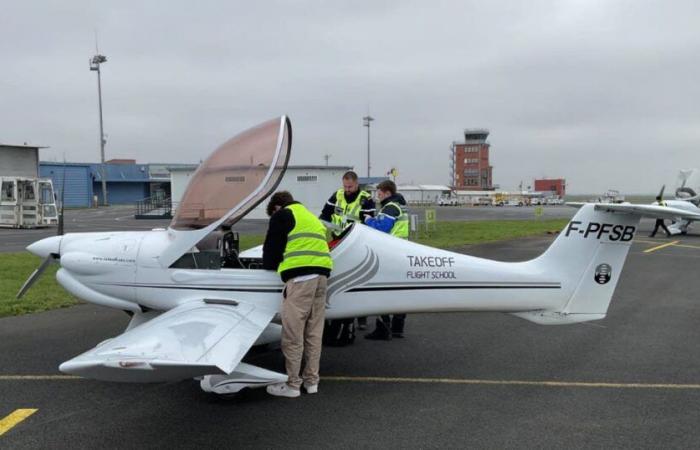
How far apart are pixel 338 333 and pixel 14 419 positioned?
3244 millimetres

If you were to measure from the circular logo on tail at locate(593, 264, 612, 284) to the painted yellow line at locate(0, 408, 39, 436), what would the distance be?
509 cm

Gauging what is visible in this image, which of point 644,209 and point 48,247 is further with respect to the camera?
point 48,247

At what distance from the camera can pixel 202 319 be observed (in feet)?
13.9

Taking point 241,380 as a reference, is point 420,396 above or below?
below

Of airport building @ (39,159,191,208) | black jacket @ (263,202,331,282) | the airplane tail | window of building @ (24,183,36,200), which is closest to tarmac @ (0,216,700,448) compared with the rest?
the airplane tail

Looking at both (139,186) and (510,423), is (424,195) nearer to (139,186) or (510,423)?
(139,186)

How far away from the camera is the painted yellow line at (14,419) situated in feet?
12.9

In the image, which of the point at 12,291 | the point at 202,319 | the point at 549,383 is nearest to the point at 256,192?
the point at 202,319

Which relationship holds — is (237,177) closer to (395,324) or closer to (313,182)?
(395,324)

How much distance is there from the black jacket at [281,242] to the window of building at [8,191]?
24272 millimetres

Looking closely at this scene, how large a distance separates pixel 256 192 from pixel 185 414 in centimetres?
199

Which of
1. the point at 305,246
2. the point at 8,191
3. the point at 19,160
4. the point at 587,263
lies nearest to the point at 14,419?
the point at 305,246

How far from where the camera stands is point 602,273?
16.5ft

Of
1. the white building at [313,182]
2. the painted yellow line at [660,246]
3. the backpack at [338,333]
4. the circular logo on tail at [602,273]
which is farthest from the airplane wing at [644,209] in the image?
the white building at [313,182]
